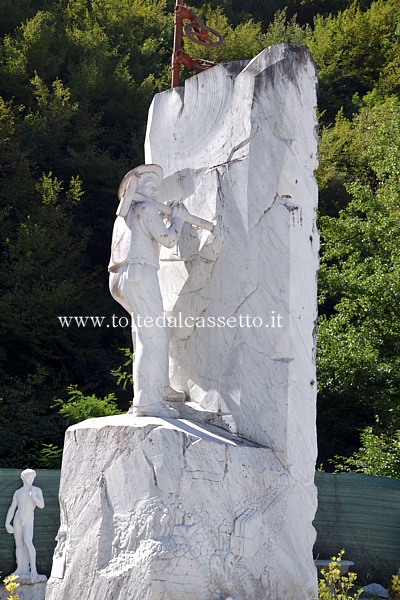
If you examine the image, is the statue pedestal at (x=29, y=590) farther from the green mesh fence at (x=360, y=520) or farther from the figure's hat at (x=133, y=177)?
the figure's hat at (x=133, y=177)

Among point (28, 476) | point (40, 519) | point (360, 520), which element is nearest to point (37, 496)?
point (28, 476)

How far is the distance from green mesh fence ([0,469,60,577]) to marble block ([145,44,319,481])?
4.21m

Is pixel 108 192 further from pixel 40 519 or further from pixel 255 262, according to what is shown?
pixel 255 262

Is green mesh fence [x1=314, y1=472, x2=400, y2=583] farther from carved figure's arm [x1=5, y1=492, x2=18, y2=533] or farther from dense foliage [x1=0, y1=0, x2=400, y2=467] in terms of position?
carved figure's arm [x1=5, y1=492, x2=18, y2=533]

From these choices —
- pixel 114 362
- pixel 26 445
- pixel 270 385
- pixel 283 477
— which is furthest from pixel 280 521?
pixel 114 362

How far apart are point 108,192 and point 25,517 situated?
26.4 feet

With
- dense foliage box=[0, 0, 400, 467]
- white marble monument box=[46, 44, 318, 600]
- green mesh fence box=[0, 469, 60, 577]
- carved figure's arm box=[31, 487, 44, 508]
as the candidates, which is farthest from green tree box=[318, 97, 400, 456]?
white marble monument box=[46, 44, 318, 600]

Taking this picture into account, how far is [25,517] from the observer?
11367mm

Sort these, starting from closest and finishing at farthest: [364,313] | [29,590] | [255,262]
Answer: [255,262] < [29,590] < [364,313]

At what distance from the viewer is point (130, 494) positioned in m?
7.60

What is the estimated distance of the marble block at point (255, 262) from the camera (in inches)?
312

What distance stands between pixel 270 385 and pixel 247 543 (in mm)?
1165

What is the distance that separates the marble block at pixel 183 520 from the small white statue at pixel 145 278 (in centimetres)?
32

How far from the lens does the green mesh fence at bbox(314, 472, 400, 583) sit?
1254 centimetres
